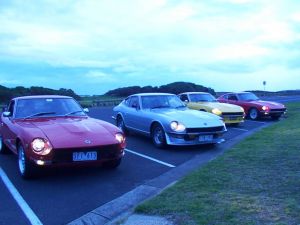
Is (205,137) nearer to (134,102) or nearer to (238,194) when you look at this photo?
(134,102)

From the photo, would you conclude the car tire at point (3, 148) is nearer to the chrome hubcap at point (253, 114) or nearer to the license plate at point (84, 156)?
the license plate at point (84, 156)

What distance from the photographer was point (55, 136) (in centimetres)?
657

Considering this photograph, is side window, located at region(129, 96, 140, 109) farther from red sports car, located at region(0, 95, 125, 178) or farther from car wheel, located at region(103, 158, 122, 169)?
car wheel, located at region(103, 158, 122, 169)

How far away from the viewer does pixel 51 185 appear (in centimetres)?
650

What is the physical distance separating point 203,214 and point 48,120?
412 centimetres

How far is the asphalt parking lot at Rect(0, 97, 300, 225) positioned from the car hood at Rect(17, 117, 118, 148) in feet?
2.26

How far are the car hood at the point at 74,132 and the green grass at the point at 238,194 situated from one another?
1.62 m

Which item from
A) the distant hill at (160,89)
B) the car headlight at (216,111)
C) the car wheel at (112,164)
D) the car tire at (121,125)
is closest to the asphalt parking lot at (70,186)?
the car wheel at (112,164)

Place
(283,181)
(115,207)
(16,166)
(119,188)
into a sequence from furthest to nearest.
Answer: (16,166)
(119,188)
(283,181)
(115,207)

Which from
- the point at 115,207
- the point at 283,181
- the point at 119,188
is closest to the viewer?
the point at 115,207

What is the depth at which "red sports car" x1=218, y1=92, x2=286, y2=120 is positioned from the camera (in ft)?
59.1

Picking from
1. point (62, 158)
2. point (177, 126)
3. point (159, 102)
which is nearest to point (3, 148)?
point (62, 158)

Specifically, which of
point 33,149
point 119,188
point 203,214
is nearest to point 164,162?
point 119,188

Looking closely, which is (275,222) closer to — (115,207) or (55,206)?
(115,207)
